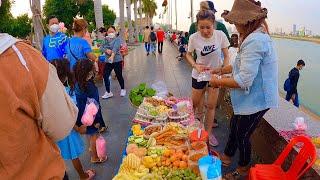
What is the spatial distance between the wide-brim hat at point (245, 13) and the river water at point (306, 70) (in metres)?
11.5

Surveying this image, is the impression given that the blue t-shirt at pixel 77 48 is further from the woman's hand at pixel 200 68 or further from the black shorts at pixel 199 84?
Answer: the woman's hand at pixel 200 68

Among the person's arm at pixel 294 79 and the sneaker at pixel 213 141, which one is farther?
the person's arm at pixel 294 79

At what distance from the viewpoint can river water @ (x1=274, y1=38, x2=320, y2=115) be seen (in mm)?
15232

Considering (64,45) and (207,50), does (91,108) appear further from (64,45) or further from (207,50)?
(64,45)

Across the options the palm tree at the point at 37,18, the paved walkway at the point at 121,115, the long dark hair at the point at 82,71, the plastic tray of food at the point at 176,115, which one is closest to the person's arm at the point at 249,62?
the plastic tray of food at the point at 176,115

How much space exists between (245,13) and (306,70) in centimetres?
1439

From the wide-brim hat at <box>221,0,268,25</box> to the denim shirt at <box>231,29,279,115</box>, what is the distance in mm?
157

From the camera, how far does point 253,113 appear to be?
12.6 feet

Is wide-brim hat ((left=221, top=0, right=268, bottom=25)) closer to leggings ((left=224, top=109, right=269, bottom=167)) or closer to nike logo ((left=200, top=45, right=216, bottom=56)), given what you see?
leggings ((left=224, top=109, right=269, bottom=167))

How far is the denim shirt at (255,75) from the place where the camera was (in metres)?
3.49

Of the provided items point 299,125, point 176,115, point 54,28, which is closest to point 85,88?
point 176,115

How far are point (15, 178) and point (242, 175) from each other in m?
3.04

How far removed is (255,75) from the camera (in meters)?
3.54

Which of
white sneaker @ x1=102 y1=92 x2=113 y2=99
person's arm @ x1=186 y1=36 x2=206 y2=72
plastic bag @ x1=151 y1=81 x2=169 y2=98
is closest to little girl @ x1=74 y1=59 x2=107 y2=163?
person's arm @ x1=186 y1=36 x2=206 y2=72
